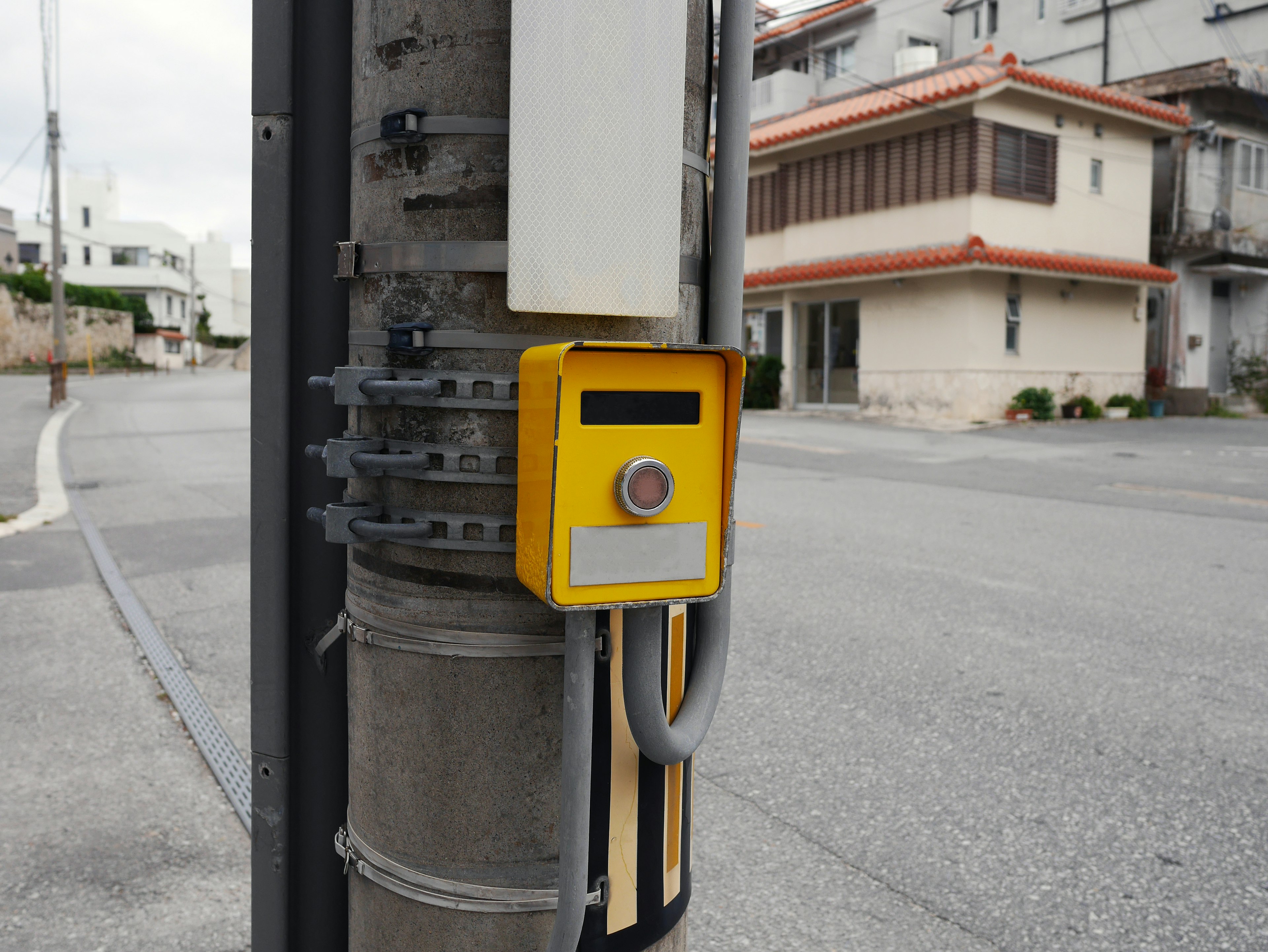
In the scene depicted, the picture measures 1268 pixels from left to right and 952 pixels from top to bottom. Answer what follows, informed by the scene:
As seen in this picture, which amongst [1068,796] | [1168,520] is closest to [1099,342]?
[1168,520]

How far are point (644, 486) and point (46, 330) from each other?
56944 mm

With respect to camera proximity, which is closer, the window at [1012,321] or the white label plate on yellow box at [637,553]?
the white label plate on yellow box at [637,553]

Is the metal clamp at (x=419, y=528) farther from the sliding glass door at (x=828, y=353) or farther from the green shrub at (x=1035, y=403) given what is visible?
the sliding glass door at (x=828, y=353)

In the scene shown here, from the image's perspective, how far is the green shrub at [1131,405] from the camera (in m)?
22.5

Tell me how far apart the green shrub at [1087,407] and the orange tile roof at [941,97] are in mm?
5944

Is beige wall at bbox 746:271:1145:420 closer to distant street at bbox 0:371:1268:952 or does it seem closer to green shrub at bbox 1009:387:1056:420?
green shrub at bbox 1009:387:1056:420

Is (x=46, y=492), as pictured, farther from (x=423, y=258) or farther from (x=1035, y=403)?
(x=1035, y=403)

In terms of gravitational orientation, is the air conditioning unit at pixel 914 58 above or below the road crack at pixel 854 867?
above

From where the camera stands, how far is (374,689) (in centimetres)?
160

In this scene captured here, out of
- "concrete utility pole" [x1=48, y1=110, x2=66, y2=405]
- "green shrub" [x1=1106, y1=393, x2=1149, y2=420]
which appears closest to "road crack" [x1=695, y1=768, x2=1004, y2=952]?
"green shrub" [x1=1106, y1=393, x2=1149, y2=420]

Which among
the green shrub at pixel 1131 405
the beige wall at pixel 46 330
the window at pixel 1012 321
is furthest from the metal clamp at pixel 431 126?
the beige wall at pixel 46 330

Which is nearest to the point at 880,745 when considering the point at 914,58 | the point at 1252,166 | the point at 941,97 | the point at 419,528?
the point at 419,528

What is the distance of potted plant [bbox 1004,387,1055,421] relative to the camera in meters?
20.8

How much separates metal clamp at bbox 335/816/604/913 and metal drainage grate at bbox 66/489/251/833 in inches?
46.6
